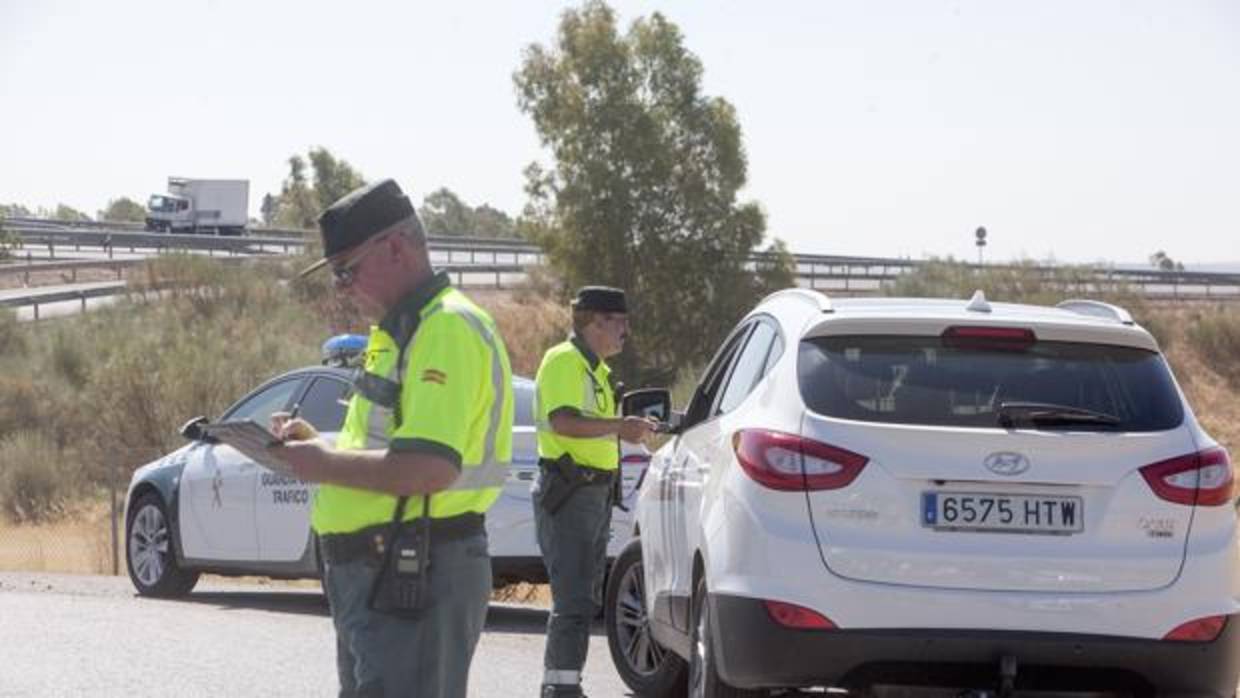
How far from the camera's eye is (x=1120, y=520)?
7508 mm

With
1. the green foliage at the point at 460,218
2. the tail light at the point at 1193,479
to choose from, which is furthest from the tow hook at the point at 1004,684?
the green foliage at the point at 460,218

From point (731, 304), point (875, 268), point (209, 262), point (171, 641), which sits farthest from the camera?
point (875, 268)

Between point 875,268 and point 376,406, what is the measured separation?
204ft


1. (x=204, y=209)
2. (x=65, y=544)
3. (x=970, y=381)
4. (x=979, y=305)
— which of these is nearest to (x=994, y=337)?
(x=970, y=381)

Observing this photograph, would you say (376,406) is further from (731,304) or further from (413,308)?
(731,304)

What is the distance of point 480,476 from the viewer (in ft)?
18.0

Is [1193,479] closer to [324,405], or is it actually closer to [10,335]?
[324,405]

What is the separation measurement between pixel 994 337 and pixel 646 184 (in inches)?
1536

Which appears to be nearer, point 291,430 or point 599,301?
point 291,430

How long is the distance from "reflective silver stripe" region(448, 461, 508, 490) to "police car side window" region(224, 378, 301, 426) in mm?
9571

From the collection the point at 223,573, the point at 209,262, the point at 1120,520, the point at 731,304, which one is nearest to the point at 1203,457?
the point at 1120,520

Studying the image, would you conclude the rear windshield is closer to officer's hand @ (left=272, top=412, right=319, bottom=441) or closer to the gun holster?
the gun holster

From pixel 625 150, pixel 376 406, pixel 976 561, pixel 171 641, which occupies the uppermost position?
pixel 625 150

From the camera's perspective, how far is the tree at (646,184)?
46.3 meters
